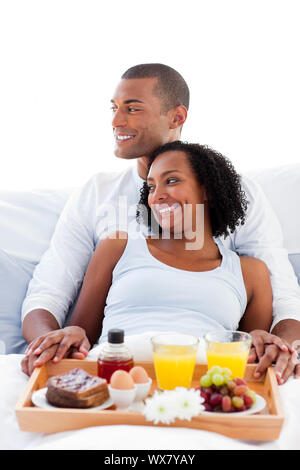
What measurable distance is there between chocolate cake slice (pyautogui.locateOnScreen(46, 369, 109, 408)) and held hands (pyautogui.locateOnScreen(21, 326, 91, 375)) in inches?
9.3

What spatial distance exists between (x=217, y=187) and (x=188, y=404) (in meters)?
1.02

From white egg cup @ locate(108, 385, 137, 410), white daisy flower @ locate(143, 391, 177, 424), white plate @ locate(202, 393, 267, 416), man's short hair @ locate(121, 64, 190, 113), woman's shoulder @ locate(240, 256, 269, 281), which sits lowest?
woman's shoulder @ locate(240, 256, 269, 281)

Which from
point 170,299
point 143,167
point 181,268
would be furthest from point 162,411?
point 143,167

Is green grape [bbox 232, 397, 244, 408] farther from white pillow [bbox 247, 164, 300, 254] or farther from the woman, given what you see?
white pillow [bbox 247, 164, 300, 254]

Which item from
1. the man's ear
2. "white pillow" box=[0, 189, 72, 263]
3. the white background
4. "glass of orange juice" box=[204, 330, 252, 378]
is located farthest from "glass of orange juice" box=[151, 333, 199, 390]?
the white background

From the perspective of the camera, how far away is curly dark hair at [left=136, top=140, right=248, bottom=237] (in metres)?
1.99

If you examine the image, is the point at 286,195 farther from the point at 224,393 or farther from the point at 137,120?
the point at 224,393

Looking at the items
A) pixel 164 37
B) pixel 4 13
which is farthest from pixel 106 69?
pixel 4 13

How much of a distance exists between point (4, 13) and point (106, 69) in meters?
0.57

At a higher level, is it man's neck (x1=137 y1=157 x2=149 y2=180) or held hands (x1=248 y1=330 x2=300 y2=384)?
man's neck (x1=137 y1=157 x2=149 y2=180)

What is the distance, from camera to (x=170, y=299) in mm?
1767

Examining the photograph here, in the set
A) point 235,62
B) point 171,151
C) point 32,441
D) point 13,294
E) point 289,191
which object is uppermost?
point 235,62

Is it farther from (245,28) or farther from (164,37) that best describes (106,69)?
(245,28)
